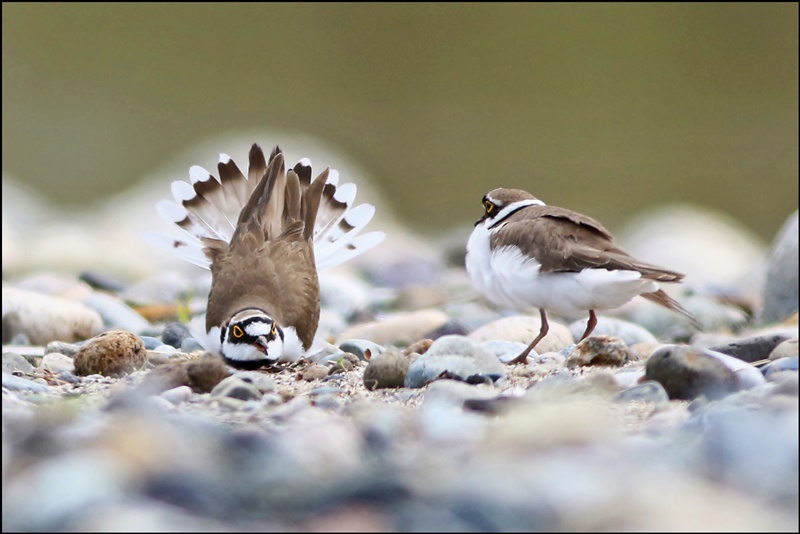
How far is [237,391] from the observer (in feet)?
11.6

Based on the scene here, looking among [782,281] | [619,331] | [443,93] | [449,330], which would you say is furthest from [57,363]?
[443,93]

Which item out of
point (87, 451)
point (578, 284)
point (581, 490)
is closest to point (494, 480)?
point (581, 490)

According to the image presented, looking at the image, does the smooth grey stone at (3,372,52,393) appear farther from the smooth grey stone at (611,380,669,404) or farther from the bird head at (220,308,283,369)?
the smooth grey stone at (611,380,669,404)

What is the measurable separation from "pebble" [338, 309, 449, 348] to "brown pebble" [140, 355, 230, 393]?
1.81 metres

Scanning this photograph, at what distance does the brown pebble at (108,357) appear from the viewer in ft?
14.1

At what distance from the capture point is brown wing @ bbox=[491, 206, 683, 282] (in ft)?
14.0

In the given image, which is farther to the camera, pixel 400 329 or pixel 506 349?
pixel 400 329

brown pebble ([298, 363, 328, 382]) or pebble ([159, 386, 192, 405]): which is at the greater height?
brown pebble ([298, 363, 328, 382])

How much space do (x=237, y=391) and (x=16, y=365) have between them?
1247 mm

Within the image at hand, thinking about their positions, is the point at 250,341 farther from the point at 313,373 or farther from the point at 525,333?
the point at 525,333

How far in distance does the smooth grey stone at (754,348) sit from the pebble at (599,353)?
1.13 feet

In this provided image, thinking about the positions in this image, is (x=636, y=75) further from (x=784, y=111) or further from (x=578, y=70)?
(x=784, y=111)

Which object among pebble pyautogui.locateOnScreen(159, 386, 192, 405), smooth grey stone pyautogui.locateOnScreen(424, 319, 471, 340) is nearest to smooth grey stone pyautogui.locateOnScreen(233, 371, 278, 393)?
pebble pyautogui.locateOnScreen(159, 386, 192, 405)

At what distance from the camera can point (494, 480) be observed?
7.55 ft
